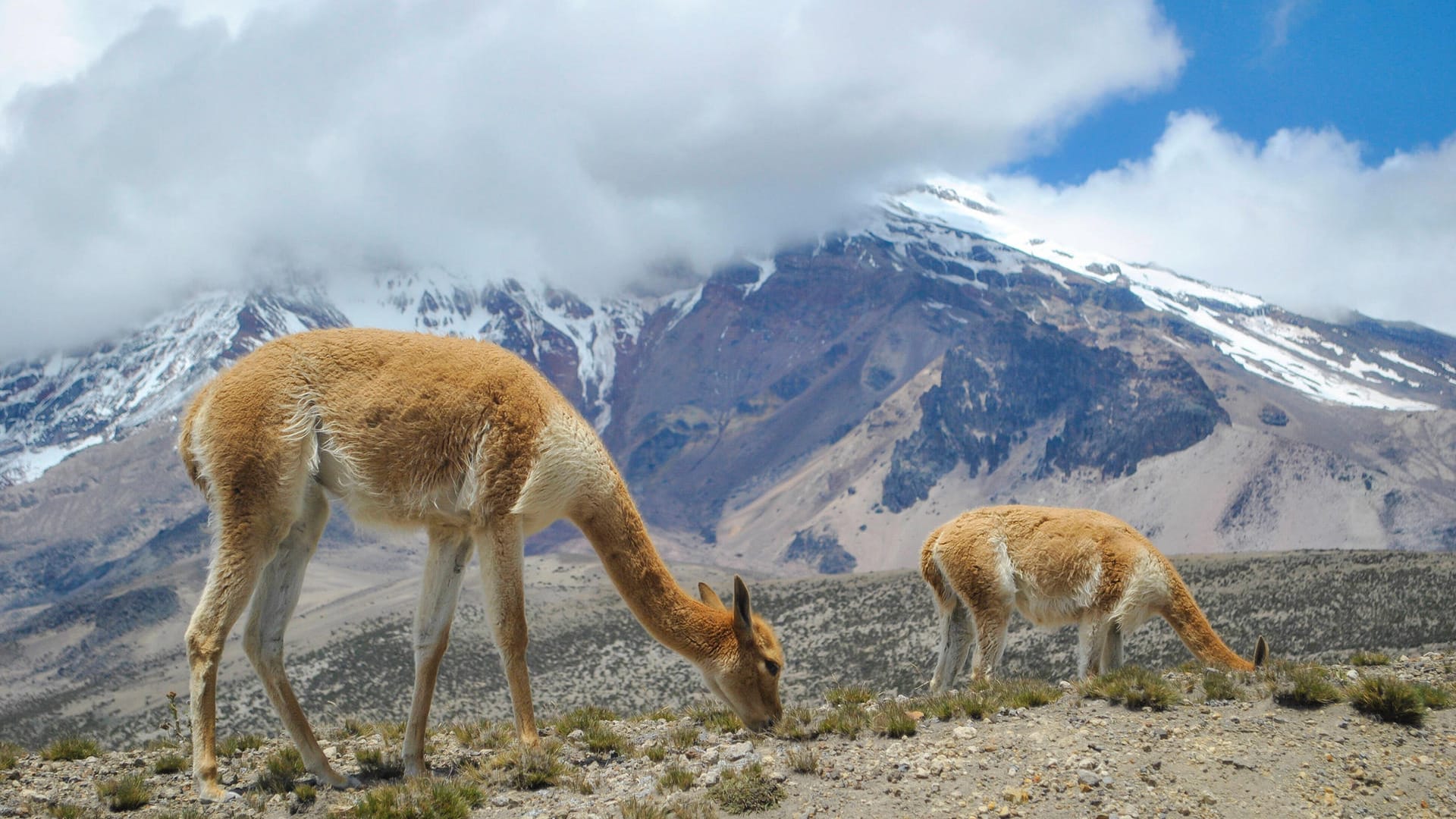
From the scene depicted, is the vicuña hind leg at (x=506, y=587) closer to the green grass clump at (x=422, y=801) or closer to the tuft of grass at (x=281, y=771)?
the green grass clump at (x=422, y=801)

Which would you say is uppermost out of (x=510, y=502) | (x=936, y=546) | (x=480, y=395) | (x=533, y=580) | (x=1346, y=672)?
(x=480, y=395)

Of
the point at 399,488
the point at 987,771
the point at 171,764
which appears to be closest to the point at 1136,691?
the point at 987,771

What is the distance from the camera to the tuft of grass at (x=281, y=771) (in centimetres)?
917

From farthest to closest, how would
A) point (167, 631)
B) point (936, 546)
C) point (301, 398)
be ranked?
point (167, 631) → point (936, 546) → point (301, 398)

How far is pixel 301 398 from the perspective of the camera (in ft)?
29.5

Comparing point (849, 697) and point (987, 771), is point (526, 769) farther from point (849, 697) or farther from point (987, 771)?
point (849, 697)

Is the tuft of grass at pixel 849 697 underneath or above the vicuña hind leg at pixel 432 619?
underneath

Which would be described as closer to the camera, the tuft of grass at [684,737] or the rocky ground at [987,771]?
the rocky ground at [987,771]

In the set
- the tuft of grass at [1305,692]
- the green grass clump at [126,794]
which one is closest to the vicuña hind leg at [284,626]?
the green grass clump at [126,794]

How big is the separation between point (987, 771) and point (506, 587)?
4274 mm

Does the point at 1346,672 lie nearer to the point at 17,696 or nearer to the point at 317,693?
the point at 317,693

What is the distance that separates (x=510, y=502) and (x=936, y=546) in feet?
23.2

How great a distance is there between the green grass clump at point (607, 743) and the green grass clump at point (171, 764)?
4.02 meters

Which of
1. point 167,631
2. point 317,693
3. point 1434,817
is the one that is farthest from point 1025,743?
point 167,631
